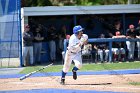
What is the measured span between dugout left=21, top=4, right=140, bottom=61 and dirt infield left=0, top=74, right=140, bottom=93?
6776 millimetres

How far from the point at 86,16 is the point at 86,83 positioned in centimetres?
1080

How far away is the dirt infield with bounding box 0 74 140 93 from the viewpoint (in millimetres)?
12753

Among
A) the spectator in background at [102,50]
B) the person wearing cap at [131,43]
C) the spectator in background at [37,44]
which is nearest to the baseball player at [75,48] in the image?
the spectator in background at [102,50]

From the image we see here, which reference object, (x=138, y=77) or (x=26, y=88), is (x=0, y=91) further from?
(x=138, y=77)

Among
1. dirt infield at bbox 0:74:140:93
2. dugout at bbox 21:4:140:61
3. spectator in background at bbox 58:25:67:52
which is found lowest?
dirt infield at bbox 0:74:140:93

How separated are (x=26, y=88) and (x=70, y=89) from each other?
1.42 m

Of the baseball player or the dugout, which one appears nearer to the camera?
the baseball player

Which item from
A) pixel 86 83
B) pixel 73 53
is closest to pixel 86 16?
pixel 73 53

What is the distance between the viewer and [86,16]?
2461 centimetres

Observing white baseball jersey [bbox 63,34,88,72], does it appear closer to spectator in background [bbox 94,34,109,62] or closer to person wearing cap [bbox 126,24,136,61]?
spectator in background [bbox 94,34,109,62]

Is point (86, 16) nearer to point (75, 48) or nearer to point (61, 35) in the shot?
point (61, 35)

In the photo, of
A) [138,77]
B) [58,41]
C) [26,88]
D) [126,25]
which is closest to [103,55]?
[58,41]

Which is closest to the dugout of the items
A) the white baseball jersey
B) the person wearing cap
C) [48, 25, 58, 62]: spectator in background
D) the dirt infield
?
[48, 25, 58, 62]: spectator in background

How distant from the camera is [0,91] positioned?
1282cm
